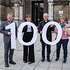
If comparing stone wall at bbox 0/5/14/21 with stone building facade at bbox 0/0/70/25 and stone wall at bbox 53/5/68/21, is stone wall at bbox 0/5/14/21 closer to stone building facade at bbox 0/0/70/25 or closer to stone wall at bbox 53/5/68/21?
stone building facade at bbox 0/0/70/25

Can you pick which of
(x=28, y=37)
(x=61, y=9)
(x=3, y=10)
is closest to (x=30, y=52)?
(x=28, y=37)

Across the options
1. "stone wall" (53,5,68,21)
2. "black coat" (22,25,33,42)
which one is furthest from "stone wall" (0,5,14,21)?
"black coat" (22,25,33,42)

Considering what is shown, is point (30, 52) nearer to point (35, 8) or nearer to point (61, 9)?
point (61, 9)

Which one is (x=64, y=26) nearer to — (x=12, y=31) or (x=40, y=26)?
(x=40, y=26)

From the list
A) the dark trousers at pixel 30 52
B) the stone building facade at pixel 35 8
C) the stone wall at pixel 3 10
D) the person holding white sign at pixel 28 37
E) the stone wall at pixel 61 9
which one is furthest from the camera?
the stone wall at pixel 3 10

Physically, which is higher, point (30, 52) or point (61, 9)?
point (61, 9)

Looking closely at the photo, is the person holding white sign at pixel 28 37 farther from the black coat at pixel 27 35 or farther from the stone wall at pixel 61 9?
the stone wall at pixel 61 9

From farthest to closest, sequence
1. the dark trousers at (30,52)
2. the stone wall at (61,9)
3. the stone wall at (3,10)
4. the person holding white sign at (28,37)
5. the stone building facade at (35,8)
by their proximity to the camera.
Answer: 1. the stone wall at (3,10)
2. the stone wall at (61,9)
3. the stone building facade at (35,8)
4. the dark trousers at (30,52)
5. the person holding white sign at (28,37)

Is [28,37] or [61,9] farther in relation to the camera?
[61,9]

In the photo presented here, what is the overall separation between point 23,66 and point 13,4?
22.5 metres

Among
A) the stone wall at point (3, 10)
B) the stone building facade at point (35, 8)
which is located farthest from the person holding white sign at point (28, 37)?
the stone wall at point (3, 10)

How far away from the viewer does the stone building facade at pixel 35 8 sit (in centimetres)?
2534

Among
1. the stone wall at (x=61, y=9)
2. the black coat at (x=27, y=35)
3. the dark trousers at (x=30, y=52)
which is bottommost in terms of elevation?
the dark trousers at (x=30, y=52)

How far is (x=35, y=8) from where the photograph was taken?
2838 cm
